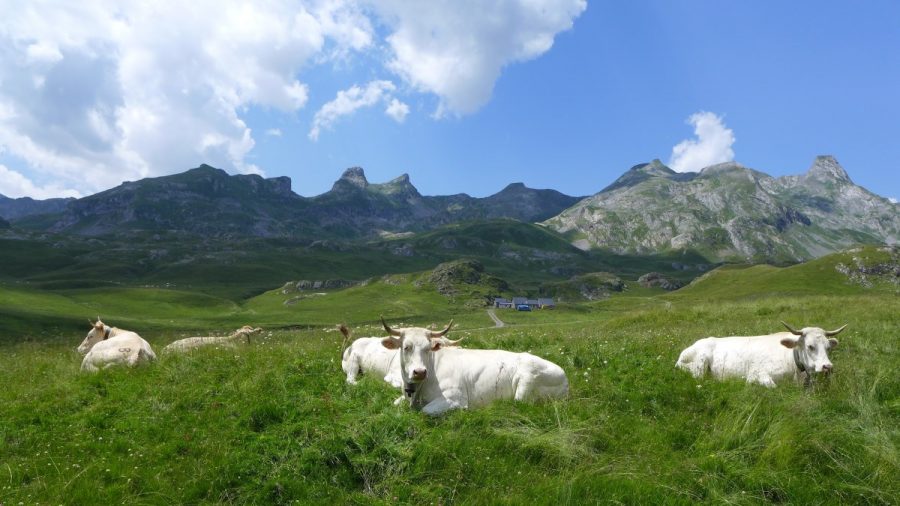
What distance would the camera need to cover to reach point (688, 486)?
7348mm

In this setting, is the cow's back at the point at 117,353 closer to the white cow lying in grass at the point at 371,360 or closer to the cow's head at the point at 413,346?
the white cow lying in grass at the point at 371,360


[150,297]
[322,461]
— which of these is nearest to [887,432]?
[322,461]

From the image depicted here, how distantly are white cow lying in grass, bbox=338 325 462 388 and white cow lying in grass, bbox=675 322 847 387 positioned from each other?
6.63 metres

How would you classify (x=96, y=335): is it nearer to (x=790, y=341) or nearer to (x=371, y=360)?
(x=371, y=360)

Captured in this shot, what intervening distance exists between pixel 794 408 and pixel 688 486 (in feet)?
11.1

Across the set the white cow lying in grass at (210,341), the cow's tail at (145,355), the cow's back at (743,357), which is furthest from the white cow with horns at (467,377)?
the white cow lying in grass at (210,341)

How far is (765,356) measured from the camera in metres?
12.6

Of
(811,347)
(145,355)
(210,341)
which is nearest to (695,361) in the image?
(811,347)

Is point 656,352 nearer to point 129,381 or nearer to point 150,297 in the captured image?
point 129,381

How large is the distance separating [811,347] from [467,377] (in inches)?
325

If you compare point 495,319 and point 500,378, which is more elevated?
point 500,378

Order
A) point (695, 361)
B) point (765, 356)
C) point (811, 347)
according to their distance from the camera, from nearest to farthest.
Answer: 1. point (811, 347)
2. point (765, 356)
3. point (695, 361)

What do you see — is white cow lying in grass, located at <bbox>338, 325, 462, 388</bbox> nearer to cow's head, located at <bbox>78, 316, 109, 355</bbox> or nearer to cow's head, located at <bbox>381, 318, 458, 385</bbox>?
cow's head, located at <bbox>381, 318, 458, 385</bbox>

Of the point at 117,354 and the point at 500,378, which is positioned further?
the point at 117,354
